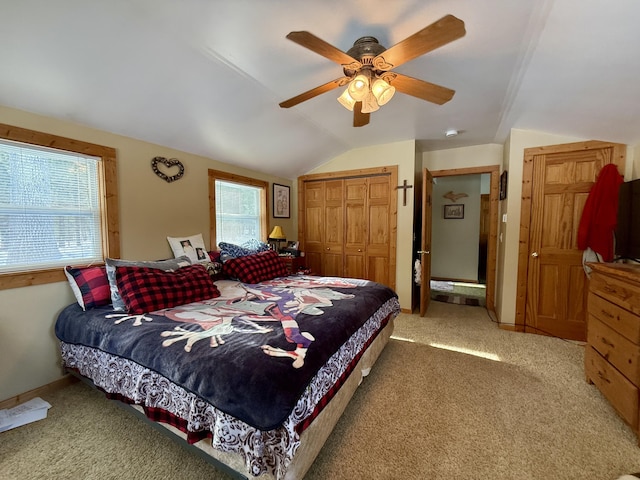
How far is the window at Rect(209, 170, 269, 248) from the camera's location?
3377 mm

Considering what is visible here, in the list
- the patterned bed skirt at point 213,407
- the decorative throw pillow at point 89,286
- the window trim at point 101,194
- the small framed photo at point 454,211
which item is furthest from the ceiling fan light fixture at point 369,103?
the small framed photo at point 454,211

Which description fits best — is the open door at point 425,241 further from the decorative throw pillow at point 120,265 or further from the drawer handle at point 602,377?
the decorative throw pillow at point 120,265

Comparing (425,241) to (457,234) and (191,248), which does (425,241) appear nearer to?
(191,248)

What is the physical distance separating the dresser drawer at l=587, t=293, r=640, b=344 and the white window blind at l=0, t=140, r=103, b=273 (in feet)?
13.2

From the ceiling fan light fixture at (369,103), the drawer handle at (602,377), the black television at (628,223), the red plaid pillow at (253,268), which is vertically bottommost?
Answer: the drawer handle at (602,377)

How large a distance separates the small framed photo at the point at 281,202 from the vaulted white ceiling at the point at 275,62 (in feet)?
4.92

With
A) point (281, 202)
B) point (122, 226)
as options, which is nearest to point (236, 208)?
point (281, 202)

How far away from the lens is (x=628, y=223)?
88.6 inches

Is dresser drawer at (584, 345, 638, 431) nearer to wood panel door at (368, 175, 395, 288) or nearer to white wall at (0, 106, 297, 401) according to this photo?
wood panel door at (368, 175, 395, 288)

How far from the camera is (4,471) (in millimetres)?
1376

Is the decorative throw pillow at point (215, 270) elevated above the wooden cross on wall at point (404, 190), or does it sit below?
below

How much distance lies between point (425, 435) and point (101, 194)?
3206mm

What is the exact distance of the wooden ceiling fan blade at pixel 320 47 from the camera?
1.30m

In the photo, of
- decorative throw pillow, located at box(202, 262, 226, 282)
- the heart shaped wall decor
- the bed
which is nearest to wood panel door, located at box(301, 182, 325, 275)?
decorative throw pillow, located at box(202, 262, 226, 282)
